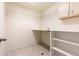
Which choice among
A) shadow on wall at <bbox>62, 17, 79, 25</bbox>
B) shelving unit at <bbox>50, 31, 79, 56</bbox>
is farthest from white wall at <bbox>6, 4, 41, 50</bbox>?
shadow on wall at <bbox>62, 17, 79, 25</bbox>

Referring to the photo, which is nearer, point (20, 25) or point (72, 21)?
point (72, 21)

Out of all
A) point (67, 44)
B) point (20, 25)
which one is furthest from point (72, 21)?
point (20, 25)

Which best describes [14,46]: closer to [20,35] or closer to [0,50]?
[20,35]

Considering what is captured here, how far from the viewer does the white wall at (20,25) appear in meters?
2.93

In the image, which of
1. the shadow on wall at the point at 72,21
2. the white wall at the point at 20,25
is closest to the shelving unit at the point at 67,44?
the shadow on wall at the point at 72,21

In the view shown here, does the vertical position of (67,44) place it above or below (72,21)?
below

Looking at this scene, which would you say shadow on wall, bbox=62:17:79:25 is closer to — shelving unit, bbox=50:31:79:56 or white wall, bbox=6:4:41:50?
shelving unit, bbox=50:31:79:56

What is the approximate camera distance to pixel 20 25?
3.35m

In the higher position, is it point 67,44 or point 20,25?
point 20,25

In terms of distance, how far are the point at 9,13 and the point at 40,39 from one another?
1.97m

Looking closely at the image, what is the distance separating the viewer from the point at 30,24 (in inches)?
150

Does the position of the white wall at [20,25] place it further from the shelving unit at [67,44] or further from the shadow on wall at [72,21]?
the shadow on wall at [72,21]

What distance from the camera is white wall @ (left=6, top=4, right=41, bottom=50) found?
2927 millimetres

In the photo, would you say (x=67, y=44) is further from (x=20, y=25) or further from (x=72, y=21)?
(x=20, y=25)
